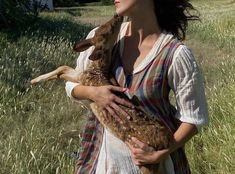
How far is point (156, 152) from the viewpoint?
218 centimetres

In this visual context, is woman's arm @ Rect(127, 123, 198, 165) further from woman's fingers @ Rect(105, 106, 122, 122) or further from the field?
the field

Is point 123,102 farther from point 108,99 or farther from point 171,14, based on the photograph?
point 171,14

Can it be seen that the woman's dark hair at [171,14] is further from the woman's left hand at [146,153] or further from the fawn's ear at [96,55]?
the woman's left hand at [146,153]

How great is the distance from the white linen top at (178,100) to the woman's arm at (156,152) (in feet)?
0.11

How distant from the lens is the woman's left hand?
218cm

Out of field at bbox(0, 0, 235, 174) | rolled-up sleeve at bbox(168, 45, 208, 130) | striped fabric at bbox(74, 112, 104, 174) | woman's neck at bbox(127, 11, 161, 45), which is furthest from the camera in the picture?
field at bbox(0, 0, 235, 174)

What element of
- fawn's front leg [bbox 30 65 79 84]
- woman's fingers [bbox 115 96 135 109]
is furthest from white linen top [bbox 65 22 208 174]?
fawn's front leg [bbox 30 65 79 84]

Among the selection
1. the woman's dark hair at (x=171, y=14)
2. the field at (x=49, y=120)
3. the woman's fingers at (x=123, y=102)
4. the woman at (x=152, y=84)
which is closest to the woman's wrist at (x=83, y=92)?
the woman at (x=152, y=84)

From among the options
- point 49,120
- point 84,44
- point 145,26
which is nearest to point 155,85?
point 145,26

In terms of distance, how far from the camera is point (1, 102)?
5414 mm

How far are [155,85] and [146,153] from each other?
0.26 m

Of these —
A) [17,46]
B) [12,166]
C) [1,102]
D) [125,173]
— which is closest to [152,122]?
[125,173]

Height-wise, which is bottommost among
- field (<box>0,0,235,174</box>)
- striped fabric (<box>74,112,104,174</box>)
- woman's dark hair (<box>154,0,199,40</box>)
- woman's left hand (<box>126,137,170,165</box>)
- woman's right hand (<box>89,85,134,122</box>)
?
field (<box>0,0,235,174</box>)

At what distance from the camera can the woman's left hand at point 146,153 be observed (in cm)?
218
